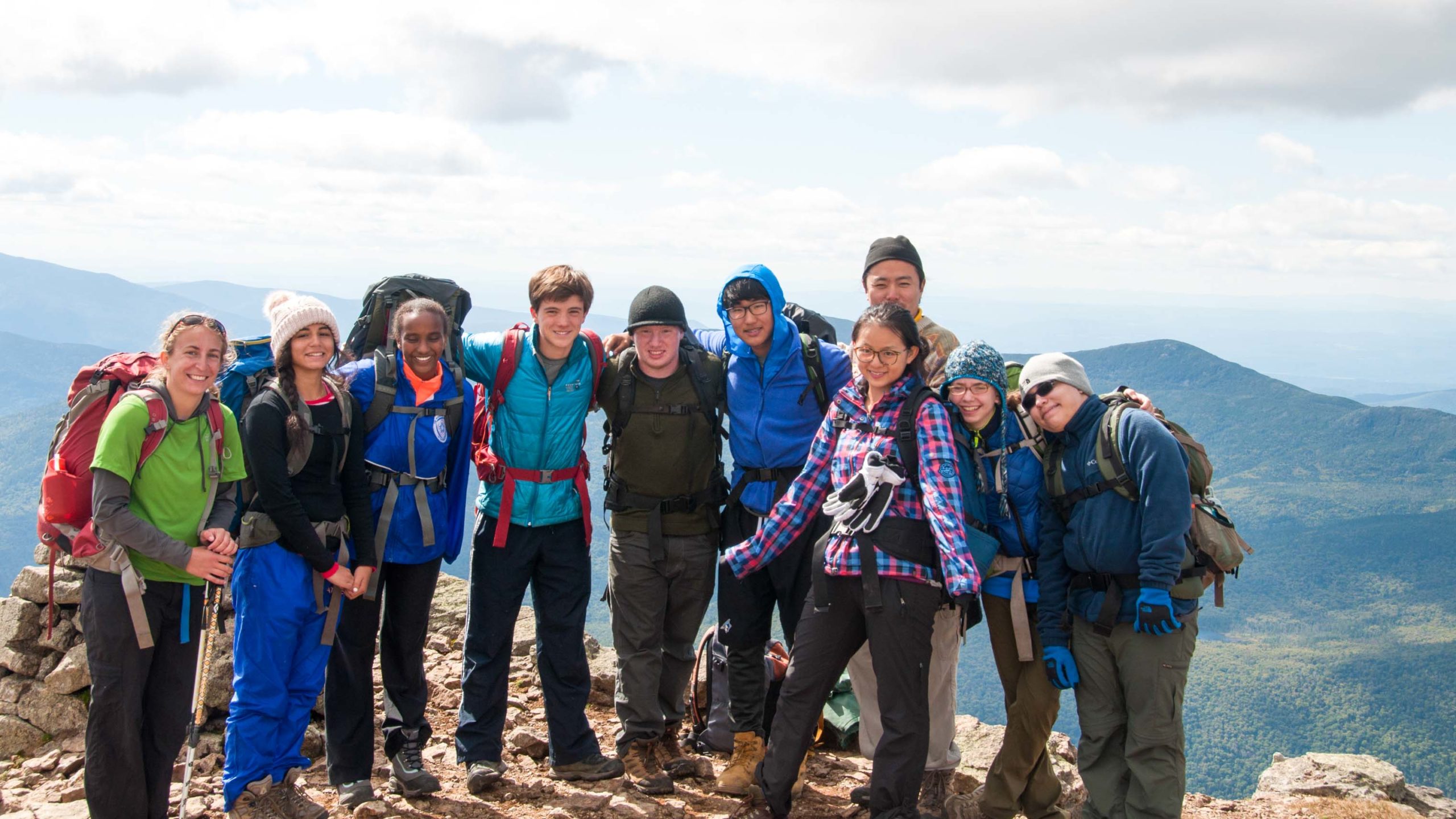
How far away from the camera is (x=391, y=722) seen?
6.34m

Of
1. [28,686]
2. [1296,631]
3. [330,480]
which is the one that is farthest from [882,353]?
[1296,631]

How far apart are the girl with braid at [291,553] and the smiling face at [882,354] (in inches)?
123

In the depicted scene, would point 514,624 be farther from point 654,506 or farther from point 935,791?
point 935,791

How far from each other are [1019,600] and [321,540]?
4.33 metres

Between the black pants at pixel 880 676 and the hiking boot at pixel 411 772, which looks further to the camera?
the hiking boot at pixel 411 772

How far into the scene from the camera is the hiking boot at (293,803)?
5578 mm

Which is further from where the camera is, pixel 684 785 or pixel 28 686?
pixel 28 686

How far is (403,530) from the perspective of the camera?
5941 millimetres

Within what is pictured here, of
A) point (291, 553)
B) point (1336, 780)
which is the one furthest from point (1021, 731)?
point (1336, 780)

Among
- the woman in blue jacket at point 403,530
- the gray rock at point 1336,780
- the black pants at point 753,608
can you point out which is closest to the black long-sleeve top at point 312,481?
the woman in blue jacket at point 403,530

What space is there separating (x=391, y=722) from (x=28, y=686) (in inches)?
168

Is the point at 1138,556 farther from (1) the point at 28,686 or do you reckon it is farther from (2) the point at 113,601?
(1) the point at 28,686

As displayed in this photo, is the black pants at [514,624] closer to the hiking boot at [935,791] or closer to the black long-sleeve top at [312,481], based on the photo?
the black long-sleeve top at [312,481]

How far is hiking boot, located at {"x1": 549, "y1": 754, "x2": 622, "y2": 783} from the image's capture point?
652 centimetres
